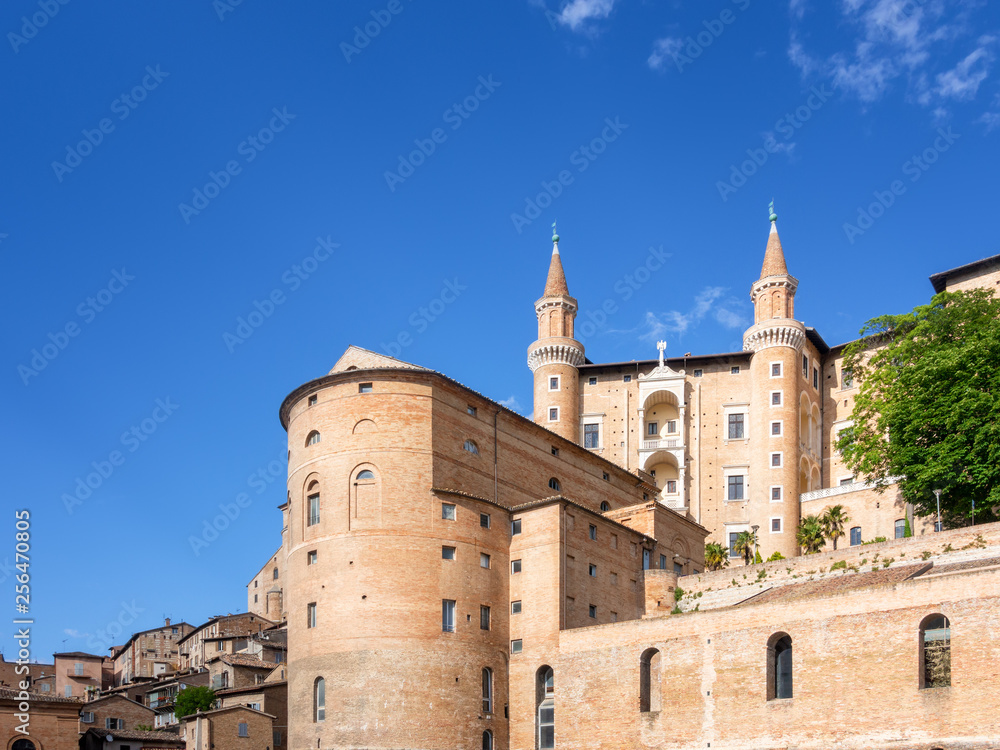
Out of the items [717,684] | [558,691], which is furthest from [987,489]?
[558,691]

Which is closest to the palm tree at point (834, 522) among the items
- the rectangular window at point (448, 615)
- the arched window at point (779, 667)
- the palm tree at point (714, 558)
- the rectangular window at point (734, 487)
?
the rectangular window at point (734, 487)

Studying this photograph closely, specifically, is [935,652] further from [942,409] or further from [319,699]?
[319,699]

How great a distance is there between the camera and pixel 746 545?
230 ft

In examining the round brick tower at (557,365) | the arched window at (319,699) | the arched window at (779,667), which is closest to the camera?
the arched window at (779,667)

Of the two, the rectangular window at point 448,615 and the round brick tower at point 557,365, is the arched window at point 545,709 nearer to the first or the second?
the rectangular window at point 448,615

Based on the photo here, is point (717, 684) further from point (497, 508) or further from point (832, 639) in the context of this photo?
point (497, 508)

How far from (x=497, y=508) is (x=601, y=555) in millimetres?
5326

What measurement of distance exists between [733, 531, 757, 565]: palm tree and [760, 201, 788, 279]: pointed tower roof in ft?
61.3

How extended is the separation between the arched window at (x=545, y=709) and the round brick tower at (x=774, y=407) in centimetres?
2895

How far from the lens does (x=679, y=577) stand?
55.2 meters

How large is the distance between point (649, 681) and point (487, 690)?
763 cm

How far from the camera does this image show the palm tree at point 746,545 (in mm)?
70062

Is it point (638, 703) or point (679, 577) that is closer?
point (638, 703)

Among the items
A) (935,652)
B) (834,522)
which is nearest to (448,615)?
(935,652)
